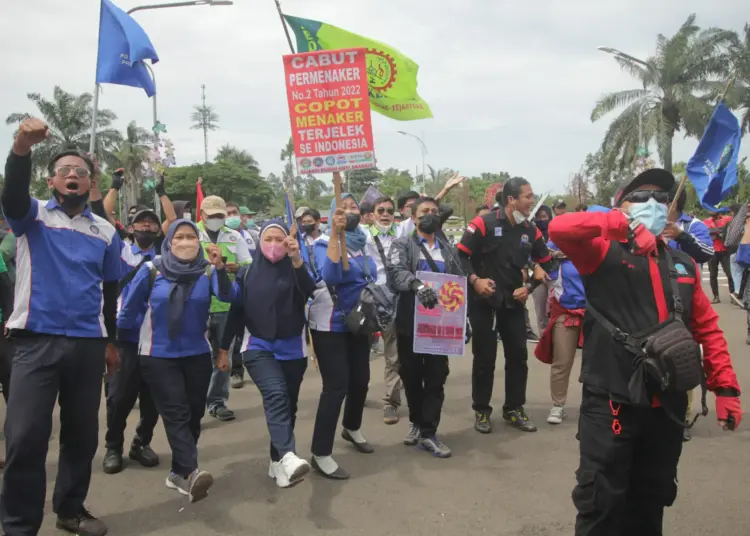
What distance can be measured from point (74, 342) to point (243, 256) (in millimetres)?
3274

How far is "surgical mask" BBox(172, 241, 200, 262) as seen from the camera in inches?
182

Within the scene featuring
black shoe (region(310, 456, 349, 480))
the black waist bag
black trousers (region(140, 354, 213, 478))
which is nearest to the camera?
the black waist bag

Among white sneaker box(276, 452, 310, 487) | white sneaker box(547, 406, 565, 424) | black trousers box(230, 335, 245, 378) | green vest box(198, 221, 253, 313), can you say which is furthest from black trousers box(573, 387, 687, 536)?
black trousers box(230, 335, 245, 378)

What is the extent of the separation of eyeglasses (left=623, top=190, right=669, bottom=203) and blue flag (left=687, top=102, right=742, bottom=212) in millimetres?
2111

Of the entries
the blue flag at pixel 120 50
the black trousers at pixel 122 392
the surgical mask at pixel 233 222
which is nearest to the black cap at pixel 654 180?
the black trousers at pixel 122 392

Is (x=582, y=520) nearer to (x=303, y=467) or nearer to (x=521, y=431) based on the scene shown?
(x=303, y=467)

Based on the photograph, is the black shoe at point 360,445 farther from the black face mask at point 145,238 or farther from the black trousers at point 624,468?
the black trousers at point 624,468

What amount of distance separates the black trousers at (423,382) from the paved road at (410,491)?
0.27 m

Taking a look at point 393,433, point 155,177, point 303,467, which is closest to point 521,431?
point 393,433

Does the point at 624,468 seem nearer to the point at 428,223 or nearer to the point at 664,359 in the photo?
the point at 664,359

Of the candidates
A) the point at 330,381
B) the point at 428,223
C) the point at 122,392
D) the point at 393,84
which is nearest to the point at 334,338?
the point at 330,381

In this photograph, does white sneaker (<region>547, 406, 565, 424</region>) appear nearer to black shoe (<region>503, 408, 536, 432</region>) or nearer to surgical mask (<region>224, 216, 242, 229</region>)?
black shoe (<region>503, 408, 536, 432</region>)

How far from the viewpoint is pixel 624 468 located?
10.3 ft

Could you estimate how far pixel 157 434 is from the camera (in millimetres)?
6078
